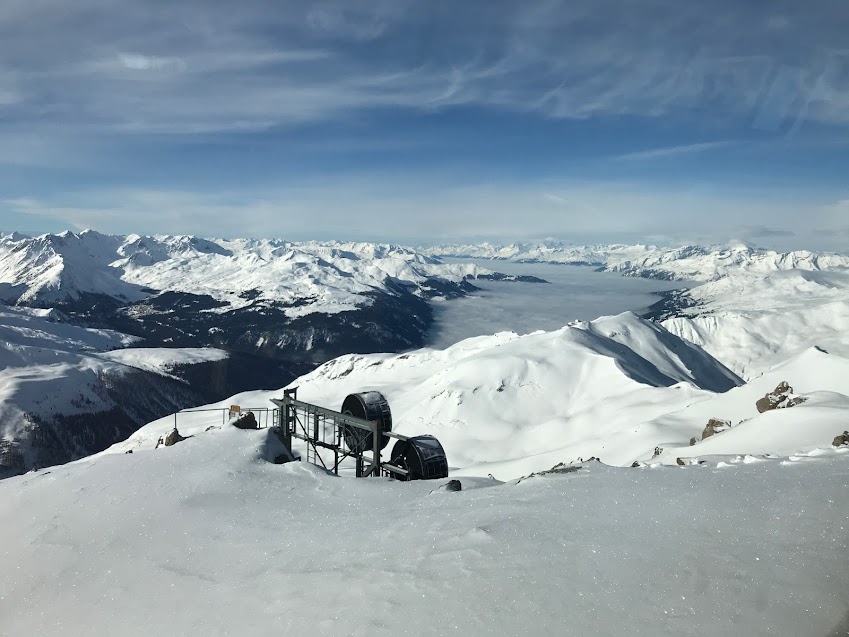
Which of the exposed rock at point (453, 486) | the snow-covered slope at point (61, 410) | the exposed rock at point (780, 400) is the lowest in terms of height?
the snow-covered slope at point (61, 410)

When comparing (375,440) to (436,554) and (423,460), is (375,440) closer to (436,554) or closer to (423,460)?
(423,460)

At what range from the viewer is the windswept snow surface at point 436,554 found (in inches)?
392

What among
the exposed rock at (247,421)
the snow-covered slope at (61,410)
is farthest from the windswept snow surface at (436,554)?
the snow-covered slope at (61,410)

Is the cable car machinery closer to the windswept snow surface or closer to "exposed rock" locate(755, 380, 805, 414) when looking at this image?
the windswept snow surface

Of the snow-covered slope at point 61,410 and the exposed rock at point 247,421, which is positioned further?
the snow-covered slope at point 61,410

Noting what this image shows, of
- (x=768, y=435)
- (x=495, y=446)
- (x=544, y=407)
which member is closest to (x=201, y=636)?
(x=768, y=435)

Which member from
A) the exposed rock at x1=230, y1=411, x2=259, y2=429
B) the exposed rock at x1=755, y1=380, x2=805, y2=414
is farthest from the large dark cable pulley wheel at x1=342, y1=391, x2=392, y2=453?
the exposed rock at x1=755, y1=380, x2=805, y2=414

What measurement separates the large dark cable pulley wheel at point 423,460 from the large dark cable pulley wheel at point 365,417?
107 inches

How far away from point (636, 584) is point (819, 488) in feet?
26.2

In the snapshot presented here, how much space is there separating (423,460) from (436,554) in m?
13.2

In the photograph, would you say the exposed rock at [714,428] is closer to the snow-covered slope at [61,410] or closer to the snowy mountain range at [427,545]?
the snowy mountain range at [427,545]

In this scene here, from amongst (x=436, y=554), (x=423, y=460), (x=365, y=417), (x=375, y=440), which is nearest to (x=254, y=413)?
(x=365, y=417)

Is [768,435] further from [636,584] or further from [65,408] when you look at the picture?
[65,408]

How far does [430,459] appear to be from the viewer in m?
25.9
